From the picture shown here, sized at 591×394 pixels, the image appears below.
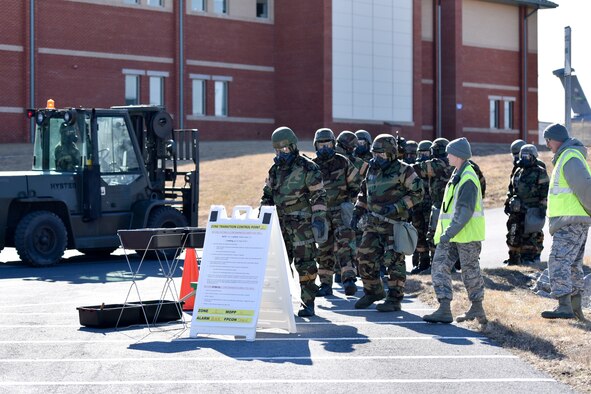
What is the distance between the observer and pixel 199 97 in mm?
46062

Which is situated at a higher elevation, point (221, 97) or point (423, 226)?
point (221, 97)

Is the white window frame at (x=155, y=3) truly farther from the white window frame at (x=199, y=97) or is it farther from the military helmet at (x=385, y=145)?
the military helmet at (x=385, y=145)

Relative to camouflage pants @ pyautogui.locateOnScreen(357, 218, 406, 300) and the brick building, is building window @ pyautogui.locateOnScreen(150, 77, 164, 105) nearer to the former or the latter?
the brick building

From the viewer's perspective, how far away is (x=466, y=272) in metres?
11.4

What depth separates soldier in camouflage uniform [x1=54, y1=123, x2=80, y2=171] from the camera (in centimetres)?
1934

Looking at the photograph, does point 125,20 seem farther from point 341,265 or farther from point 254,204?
point 341,265

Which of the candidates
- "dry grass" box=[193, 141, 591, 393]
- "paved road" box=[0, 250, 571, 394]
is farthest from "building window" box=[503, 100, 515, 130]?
"paved road" box=[0, 250, 571, 394]

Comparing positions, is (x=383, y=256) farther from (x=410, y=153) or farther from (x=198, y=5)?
(x=198, y=5)

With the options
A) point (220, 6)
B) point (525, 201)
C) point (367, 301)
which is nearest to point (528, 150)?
point (525, 201)

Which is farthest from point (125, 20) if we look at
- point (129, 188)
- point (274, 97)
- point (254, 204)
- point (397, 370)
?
point (397, 370)

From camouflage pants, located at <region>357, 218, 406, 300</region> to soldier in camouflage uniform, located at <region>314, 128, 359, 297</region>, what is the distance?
1176mm

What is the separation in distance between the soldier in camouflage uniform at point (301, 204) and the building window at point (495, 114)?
150ft

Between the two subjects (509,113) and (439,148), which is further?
(509,113)

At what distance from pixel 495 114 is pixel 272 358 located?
49.1m
